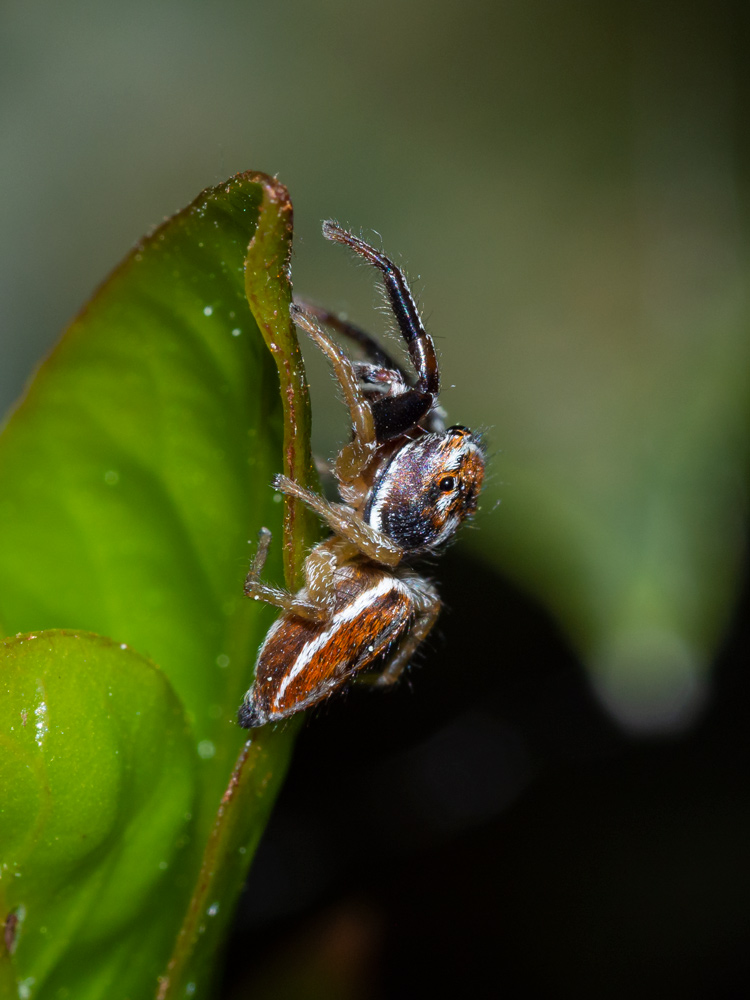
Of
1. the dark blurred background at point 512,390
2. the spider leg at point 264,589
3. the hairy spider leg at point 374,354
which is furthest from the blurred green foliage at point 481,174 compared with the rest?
the spider leg at point 264,589

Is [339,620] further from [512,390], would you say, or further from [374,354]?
[512,390]

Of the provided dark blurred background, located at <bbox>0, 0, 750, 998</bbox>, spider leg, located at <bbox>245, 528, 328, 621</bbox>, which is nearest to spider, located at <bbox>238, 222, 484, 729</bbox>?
spider leg, located at <bbox>245, 528, 328, 621</bbox>

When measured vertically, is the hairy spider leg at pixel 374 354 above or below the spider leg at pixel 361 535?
above

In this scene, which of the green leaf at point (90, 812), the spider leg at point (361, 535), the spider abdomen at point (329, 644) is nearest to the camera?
the green leaf at point (90, 812)

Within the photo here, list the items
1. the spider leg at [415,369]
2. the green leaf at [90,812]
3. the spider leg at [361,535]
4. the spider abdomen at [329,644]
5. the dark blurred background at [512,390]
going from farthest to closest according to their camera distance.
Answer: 1. the dark blurred background at [512,390]
2. the spider leg at [415,369]
3. the spider leg at [361,535]
4. the spider abdomen at [329,644]
5. the green leaf at [90,812]

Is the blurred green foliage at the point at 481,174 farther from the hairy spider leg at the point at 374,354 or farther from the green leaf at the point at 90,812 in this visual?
the green leaf at the point at 90,812

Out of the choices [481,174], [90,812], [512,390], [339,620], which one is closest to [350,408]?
[339,620]

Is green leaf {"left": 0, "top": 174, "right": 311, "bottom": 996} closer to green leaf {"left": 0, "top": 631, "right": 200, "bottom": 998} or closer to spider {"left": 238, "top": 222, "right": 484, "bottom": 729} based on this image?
green leaf {"left": 0, "top": 631, "right": 200, "bottom": 998}
